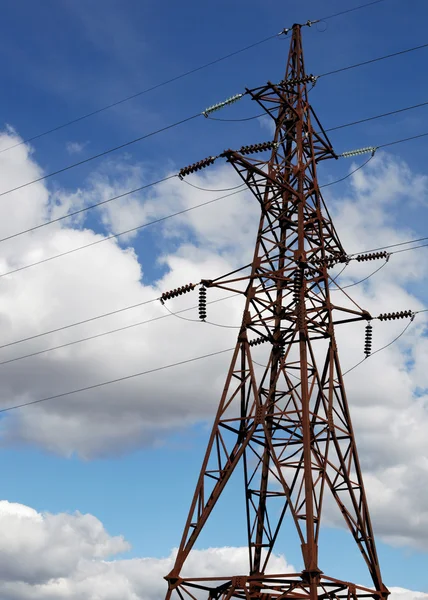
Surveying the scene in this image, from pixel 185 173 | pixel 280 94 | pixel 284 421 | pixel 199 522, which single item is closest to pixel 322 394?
pixel 284 421

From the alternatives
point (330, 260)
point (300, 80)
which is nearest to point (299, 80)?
point (300, 80)

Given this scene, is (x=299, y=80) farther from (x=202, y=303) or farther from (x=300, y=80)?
(x=202, y=303)

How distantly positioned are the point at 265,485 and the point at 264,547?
288 cm

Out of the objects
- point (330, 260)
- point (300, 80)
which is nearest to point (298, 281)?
point (330, 260)

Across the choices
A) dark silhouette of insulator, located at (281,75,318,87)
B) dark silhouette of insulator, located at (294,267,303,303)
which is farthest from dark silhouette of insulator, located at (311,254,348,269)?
dark silhouette of insulator, located at (281,75,318,87)

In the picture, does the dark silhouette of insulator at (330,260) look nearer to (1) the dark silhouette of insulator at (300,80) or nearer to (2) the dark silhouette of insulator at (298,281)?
(2) the dark silhouette of insulator at (298,281)

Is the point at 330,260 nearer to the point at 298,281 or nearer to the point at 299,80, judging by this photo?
the point at 298,281

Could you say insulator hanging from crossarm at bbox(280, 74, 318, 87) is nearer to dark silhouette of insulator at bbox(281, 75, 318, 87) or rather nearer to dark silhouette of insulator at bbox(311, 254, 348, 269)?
dark silhouette of insulator at bbox(281, 75, 318, 87)

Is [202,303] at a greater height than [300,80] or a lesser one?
lesser

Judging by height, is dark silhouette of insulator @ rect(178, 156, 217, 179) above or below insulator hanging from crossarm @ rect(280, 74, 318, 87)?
below

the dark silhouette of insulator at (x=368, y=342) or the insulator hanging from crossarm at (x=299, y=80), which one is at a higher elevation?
the insulator hanging from crossarm at (x=299, y=80)

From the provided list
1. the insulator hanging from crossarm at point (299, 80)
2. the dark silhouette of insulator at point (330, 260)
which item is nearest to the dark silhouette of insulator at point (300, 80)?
the insulator hanging from crossarm at point (299, 80)

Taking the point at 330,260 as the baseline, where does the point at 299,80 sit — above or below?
above

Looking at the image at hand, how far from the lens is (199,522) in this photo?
4056 centimetres
